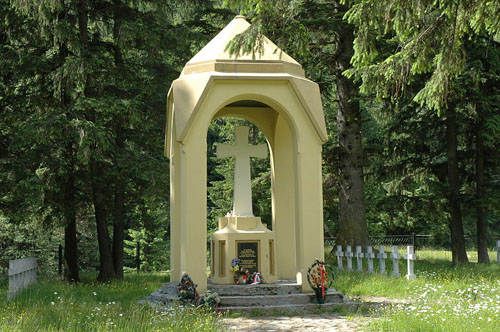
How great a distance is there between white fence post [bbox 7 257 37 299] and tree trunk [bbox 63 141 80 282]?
1.63m

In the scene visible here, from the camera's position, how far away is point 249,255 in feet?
36.6

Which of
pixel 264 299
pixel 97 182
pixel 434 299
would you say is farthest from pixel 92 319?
pixel 97 182

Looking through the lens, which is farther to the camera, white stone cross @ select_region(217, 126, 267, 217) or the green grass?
white stone cross @ select_region(217, 126, 267, 217)

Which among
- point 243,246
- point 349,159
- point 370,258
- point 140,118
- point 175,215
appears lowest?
point 370,258

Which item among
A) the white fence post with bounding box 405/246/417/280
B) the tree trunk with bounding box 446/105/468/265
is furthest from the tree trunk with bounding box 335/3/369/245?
the white fence post with bounding box 405/246/417/280

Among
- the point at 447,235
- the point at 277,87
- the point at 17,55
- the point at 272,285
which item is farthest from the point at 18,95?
the point at 447,235

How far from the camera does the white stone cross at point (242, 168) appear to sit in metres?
11.6

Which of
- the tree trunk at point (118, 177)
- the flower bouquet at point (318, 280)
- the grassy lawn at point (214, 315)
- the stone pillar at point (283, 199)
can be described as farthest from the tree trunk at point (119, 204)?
the flower bouquet at point (318, 280)

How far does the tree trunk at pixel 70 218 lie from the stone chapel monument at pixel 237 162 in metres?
5.29

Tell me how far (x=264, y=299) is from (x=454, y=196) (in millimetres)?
9433

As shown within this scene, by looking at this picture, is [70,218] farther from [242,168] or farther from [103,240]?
[242,168]

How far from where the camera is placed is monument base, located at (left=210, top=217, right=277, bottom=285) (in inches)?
434

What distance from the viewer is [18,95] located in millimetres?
16578

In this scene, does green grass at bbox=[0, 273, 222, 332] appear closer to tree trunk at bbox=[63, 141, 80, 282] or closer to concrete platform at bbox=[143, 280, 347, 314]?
concrete platform at bbox=[143, 280, 347, 314]
